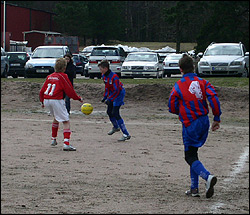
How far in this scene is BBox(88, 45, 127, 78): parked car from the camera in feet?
101

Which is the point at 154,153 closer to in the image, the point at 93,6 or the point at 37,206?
the point at 93,6

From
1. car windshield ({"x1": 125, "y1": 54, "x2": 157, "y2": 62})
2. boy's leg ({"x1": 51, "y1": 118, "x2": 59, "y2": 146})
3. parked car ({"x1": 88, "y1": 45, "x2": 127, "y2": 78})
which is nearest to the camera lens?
boy's leg ({"x1": 51, "y1": 118, "x2": 59, "y2": 146})

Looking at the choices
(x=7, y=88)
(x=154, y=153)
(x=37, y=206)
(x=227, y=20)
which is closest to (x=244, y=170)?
(x=154, y=153)

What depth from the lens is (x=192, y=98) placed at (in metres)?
6.78

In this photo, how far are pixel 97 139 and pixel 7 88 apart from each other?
10.7 m

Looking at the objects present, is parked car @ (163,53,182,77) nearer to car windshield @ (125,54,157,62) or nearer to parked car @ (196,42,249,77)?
car windshield @ (125,54,157,62)

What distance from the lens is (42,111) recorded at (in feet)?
62.1

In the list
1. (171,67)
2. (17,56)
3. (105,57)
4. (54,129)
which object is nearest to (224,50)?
(105,57)

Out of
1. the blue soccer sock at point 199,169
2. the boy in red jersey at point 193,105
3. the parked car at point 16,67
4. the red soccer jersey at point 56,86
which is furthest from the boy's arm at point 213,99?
the parked car at point 16,67

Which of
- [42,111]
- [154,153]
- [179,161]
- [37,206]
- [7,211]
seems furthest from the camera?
[42,111]

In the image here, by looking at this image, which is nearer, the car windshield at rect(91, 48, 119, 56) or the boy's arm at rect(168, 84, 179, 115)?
the boy's arm at rect(168, 84, 179, 115)

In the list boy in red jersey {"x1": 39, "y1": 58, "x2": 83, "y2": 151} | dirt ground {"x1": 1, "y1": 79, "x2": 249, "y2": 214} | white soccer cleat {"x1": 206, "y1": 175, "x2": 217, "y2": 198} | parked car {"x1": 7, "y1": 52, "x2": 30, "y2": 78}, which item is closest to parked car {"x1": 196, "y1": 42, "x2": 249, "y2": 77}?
dirt ground {"x1": 1, "y1": 79, "x2": 249, "y2": 214}

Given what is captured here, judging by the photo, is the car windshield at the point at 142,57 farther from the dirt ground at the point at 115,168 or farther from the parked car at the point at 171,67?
the dirt ground at the point at 115,168

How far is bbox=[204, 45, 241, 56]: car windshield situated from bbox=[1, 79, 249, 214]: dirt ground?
7.62 metres
